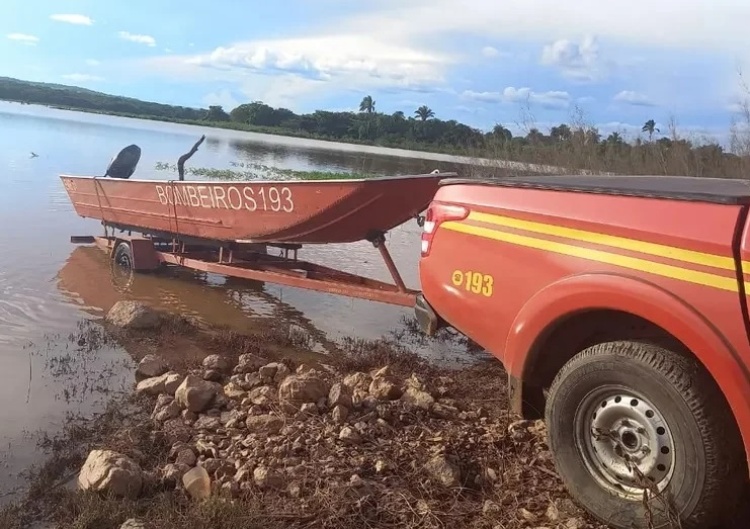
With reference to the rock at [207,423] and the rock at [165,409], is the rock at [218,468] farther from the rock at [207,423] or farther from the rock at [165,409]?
the rock at [165,409]

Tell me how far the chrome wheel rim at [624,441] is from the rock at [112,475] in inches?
92.9

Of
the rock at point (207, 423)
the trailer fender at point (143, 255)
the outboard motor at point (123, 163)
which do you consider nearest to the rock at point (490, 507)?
the rock at point (207, 423)

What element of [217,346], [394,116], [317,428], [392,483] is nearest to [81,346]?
[217,346]

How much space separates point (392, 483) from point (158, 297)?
6378mm

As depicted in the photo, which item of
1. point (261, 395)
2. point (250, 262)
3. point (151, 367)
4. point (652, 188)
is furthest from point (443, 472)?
point (250, 262)

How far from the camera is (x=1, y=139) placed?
3294 centimetres

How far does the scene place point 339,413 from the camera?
449cm

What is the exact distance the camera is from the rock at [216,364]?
5.86 meters

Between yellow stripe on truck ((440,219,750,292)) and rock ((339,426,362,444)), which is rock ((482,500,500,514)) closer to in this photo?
rock ((339,426,362,444))

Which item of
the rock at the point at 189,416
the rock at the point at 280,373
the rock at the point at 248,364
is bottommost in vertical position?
the rock at the point at 189,416

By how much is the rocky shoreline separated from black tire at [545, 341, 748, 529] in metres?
0.23

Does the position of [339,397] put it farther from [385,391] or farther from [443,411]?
[443,411]

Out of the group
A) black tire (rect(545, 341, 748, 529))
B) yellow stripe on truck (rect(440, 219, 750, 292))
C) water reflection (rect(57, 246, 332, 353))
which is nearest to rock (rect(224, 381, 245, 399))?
water reflection (rect(57, 246, 332, 353))

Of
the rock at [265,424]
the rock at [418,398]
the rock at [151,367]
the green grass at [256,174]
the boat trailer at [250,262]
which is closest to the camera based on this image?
the rock at [265,424]
